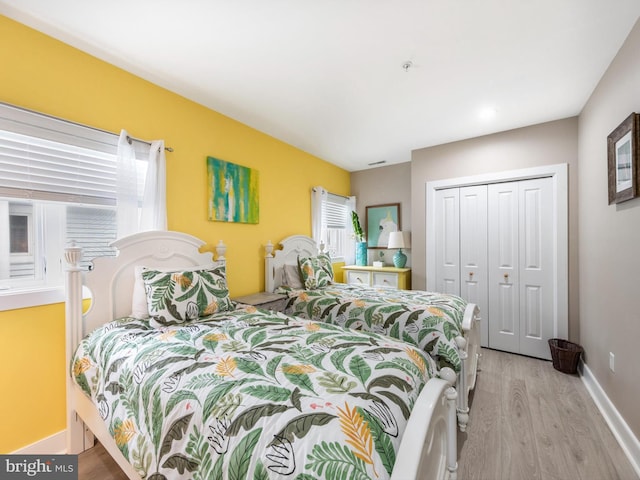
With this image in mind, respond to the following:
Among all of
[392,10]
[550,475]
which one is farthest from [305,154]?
[550,475]

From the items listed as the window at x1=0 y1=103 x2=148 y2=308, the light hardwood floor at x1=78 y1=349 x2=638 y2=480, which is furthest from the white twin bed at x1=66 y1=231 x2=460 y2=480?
the light hardwood floor at x1=78 y1=349 x2=638 y2=480

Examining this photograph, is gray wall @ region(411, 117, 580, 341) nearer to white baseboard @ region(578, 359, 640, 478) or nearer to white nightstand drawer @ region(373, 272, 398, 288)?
white nightstand drawer @ region(373, 272, 398, 288)

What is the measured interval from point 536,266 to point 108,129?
4131 mm

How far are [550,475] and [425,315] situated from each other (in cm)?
103

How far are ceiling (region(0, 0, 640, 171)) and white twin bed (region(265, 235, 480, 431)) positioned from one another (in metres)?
1.68

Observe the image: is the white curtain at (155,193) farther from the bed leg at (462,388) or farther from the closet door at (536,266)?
the closet door at (536,266)

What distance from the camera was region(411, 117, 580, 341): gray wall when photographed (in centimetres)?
291

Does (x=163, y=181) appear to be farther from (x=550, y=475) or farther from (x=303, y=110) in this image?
(x=550, y=475)

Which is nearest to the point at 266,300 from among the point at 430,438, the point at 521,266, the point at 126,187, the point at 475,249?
the point at 126,187

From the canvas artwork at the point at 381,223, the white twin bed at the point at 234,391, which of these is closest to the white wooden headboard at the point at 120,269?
the white twin bed at the point at 234,391

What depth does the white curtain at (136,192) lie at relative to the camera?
2.01 m

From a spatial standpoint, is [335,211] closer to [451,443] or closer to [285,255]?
[285,255]

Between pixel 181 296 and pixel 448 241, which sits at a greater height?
pixel 448 241

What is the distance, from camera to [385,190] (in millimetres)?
4609
